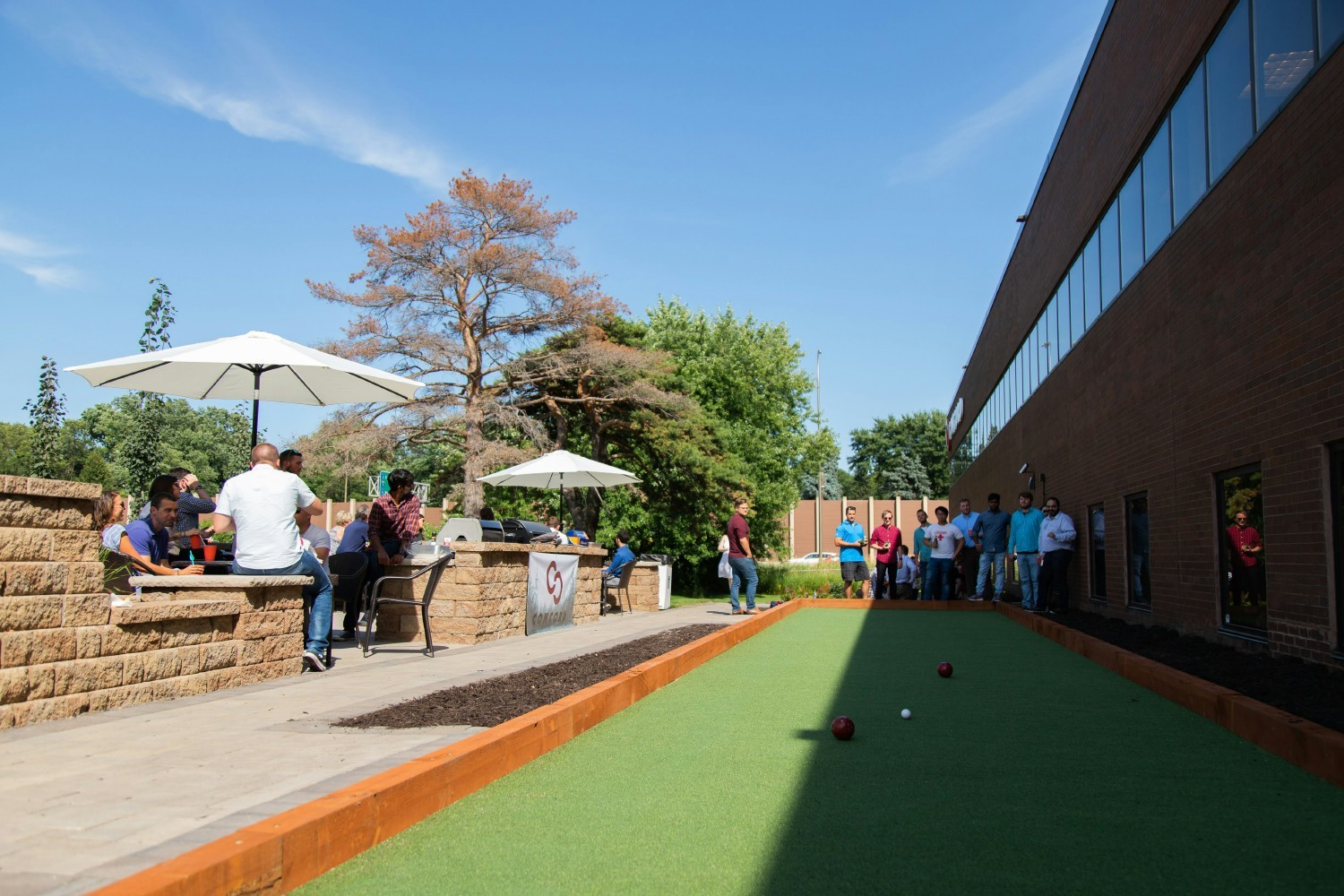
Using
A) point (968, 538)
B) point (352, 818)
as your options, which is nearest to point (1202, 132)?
point (968, 538)

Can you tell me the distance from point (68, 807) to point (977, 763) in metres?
3.84

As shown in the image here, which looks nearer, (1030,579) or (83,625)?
(83,625)

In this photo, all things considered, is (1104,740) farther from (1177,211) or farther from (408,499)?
(1177,211)

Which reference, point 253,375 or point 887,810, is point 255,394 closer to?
point 253,375

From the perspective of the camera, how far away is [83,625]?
548 centimetres

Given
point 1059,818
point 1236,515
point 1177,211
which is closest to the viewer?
point 1059,818

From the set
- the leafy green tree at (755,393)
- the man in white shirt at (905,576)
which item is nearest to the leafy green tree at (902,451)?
the leafy green tree at (755,393)

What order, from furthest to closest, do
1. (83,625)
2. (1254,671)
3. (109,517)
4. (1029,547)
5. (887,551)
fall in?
(887,551), (1029,547), (109,517), (1254,671), (83,625)

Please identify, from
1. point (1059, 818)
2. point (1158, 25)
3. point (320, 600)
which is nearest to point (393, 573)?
point (320, 600)

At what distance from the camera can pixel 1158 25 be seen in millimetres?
11414

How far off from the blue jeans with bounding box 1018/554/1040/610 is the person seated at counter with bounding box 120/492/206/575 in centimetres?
1153

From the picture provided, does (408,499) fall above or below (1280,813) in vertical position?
above

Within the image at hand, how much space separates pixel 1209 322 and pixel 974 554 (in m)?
11.5

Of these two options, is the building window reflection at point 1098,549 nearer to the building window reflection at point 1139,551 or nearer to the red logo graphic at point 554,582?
the building window reflection at point 1139,551
